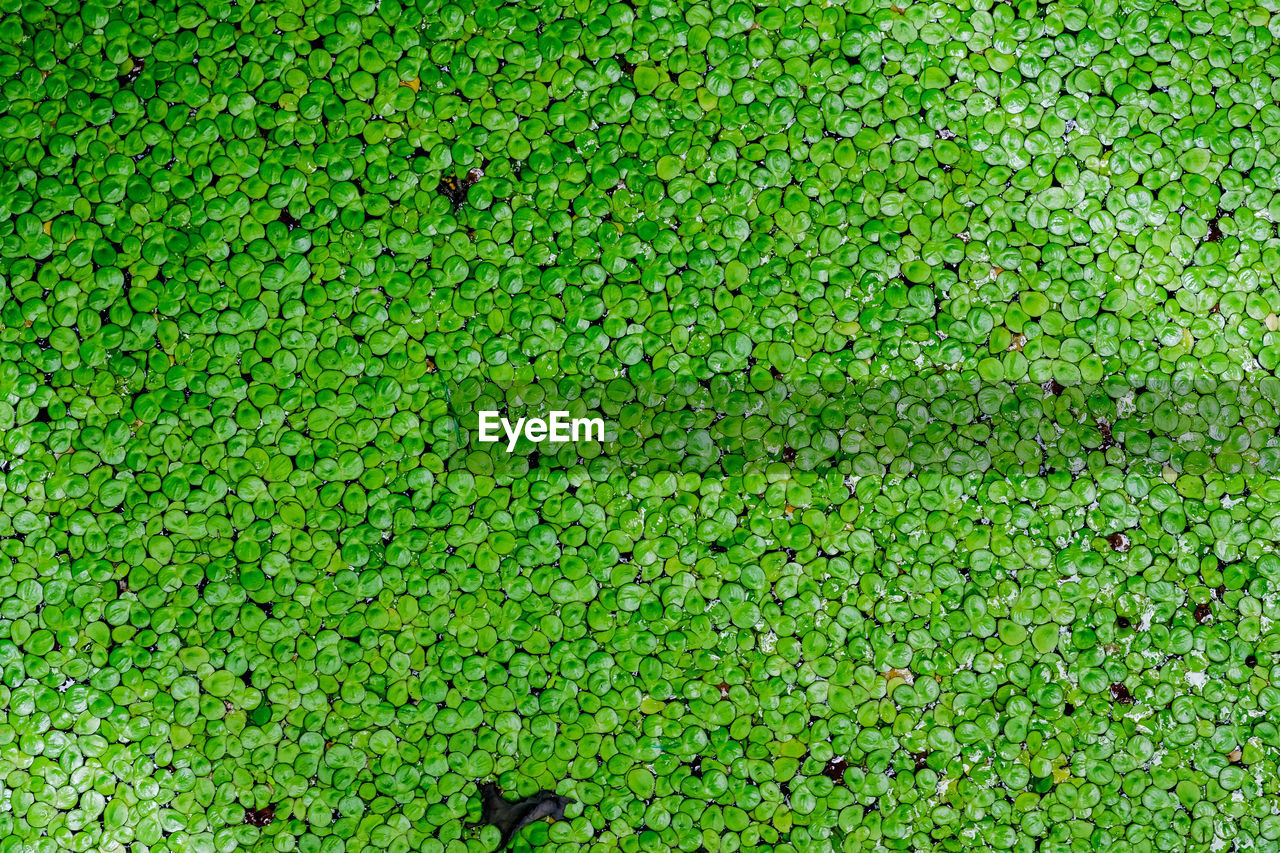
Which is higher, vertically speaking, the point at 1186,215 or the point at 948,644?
the point at 1186,215

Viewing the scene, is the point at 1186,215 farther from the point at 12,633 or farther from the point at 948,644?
the point at 12,633

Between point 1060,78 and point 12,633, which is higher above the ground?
point 1060,78

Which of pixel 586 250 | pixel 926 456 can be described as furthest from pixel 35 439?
pixel 926 456

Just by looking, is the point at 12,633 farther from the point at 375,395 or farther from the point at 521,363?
the point at 521,363

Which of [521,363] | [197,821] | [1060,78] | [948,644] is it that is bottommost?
[197,821]

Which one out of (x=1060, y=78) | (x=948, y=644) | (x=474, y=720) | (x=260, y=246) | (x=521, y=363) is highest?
(x=1060, y=78)

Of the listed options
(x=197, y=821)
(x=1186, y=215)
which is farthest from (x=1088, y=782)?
(x=197, y=821)
